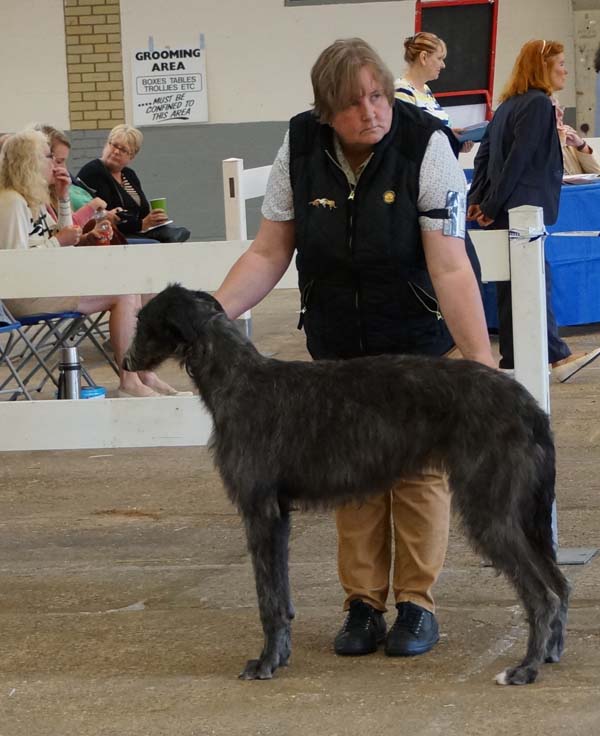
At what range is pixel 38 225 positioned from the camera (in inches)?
312

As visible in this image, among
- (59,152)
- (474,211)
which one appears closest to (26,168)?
(59,152)

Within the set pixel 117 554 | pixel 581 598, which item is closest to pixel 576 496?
pixel 581 598

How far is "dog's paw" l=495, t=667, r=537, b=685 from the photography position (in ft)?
11.8

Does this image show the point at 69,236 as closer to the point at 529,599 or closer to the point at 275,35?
the point at 529,599

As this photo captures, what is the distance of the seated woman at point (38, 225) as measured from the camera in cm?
768

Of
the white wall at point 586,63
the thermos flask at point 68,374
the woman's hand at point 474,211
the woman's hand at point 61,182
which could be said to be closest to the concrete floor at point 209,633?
the thermos flask at point 68,374

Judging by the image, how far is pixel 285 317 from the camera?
11.6 m

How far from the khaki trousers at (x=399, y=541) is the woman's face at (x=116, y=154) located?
708 cm

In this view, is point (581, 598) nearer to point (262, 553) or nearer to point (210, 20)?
point (262, 553)

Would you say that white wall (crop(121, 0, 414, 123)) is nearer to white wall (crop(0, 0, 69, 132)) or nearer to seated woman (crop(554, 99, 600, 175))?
white wall (crop(0, 0, 69, 132))

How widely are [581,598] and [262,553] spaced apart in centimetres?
126

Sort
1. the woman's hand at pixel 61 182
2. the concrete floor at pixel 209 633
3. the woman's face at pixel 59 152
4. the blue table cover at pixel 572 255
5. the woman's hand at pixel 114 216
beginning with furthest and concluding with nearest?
the woman's face at pixel 59 152
the blue table cover at pixel 572 255
the woman's hand at pixel 114 216
the woman's hand at pixel 61 182
the concrete floor at pixel 209 633

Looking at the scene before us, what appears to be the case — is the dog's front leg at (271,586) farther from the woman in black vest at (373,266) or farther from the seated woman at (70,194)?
the seated woman at (70,194)

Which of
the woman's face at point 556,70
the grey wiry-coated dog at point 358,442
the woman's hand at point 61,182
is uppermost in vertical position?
the woman's face at point 556,70
